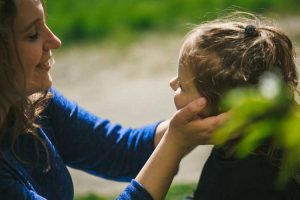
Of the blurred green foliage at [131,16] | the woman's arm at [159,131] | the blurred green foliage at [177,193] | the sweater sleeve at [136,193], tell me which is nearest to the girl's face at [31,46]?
the sweater sleeve at [136,193]

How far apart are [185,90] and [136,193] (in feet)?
1.29

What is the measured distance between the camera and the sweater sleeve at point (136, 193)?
6.72 ft

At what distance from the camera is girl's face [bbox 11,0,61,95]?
2.05 meters

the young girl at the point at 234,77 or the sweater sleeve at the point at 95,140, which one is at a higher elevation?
the young girl at the point at 234,77

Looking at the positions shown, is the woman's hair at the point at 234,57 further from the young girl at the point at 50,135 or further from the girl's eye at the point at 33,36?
the girl's eye at the point at 33,36

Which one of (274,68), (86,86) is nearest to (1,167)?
(274,68)

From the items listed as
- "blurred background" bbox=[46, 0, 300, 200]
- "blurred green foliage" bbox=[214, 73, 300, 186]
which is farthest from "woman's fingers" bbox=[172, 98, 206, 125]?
"blurred background" bbox=[46, 0, 300, 200]

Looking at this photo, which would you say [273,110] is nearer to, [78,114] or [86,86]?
[78,114]

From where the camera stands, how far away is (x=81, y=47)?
7270mm

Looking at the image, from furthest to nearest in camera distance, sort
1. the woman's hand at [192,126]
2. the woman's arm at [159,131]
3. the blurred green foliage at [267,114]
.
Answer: the woman's arm at [159,131] → the woman's hand at [192,126] → the blurred green foliage at [267,114]

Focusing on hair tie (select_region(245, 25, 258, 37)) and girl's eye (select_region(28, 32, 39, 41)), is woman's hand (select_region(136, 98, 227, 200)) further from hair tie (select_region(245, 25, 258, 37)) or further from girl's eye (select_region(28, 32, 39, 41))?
girl's eye (select_region(28, 32, 39, 41))

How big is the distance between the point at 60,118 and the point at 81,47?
15.6ft

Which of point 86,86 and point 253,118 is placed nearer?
point 253,118

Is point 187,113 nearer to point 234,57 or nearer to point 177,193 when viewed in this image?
point 234,57
